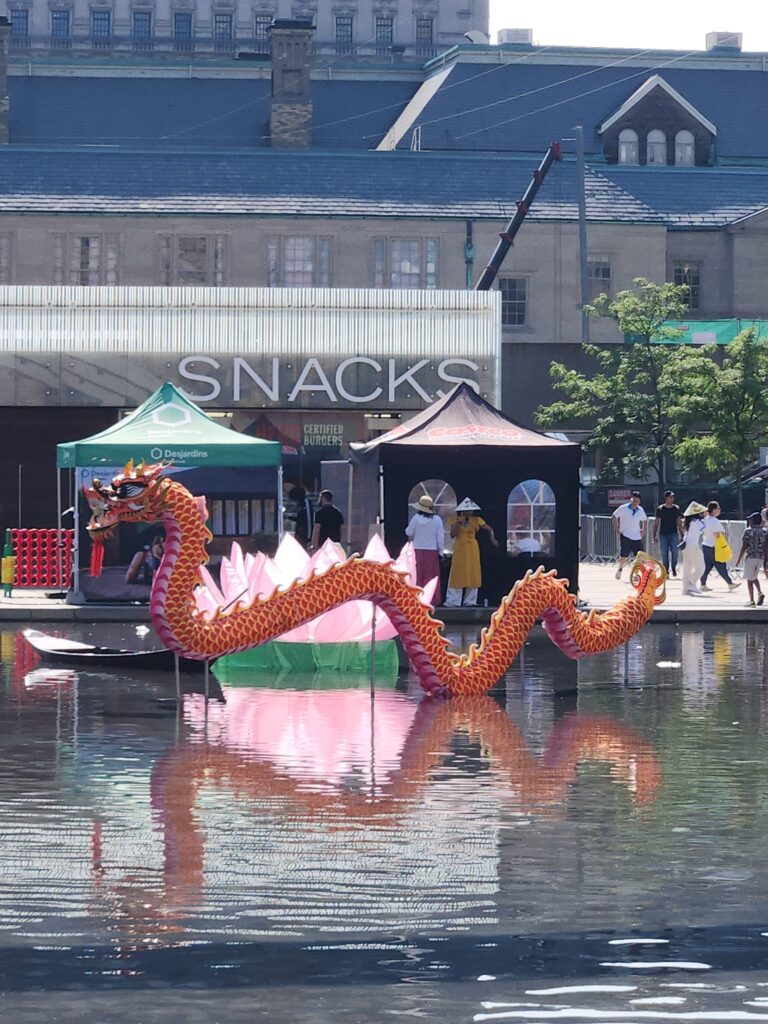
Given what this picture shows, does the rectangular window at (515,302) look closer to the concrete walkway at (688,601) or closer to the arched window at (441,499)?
the concrete walkway at (688,601)

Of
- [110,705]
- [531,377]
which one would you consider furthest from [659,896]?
[531,377]

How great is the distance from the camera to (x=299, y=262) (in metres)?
58.0

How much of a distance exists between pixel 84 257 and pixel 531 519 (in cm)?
3067

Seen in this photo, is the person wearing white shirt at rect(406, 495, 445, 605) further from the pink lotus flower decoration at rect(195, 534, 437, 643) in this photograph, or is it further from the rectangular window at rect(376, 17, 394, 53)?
the rectangular window at rect(376, 17, 394, 53)

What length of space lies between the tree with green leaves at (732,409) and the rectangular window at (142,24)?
3241 inches

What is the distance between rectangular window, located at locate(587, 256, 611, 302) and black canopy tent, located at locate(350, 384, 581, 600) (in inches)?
1230

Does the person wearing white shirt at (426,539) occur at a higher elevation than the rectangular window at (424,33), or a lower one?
lower

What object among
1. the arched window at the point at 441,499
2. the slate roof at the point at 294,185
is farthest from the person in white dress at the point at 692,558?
the slate roof at the point at 294,185

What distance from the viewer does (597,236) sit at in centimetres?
5950

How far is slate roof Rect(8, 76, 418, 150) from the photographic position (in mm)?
76750

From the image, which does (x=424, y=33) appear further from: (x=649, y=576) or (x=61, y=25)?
(x=649, y=576)

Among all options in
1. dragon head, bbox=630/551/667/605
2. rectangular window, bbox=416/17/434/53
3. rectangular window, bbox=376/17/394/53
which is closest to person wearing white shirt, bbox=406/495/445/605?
dragon head, bbox=630/551/667/605

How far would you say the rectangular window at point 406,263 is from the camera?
5828 cm

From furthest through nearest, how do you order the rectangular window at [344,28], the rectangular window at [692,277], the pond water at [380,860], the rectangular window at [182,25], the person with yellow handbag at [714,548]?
1. the rectangular window at [344,28]
2. the rectangular window at [182,25]
3. the rectangular window at [692,277]
4. the person with yellow handbag at [714,548]
5. the pond water at [380,860]
